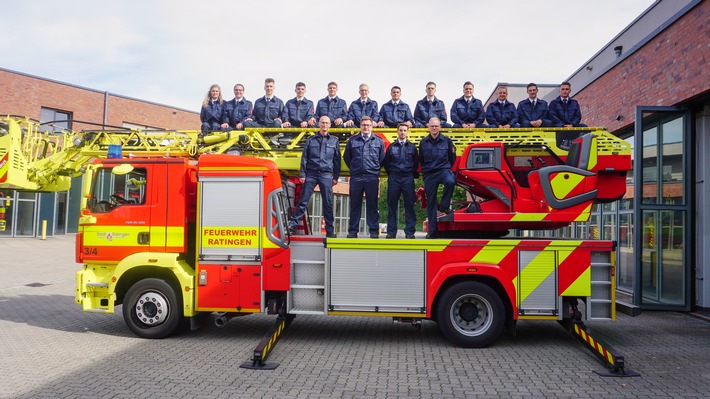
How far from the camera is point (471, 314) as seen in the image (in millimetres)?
7410

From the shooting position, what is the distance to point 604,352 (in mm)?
6422

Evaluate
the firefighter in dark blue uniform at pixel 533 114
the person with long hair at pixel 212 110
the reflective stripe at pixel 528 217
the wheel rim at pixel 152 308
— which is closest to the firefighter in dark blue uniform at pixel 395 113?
the firefighter in dark blue uniform at pixel 533 114

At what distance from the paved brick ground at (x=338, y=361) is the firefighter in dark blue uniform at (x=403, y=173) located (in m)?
1.83

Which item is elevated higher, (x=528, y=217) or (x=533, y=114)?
(x=533, y=114)

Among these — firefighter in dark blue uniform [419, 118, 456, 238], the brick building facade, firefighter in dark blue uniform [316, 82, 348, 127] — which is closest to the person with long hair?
firefighter in dark blue uniform [316, 82, 348, 127]

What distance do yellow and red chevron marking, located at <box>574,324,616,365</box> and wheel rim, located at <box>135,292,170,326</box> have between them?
19.0 ft

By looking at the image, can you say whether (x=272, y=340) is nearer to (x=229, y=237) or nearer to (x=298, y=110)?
(x=229, y=237)

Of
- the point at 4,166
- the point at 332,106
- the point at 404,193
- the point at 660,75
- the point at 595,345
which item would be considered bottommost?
the point at 595,345

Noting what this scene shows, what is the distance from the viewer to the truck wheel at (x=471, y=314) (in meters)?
7.27

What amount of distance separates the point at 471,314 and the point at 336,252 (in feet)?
6.83

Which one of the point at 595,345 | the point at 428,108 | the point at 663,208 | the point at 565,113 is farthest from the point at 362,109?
the point at 663,208

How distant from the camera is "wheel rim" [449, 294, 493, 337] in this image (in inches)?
290

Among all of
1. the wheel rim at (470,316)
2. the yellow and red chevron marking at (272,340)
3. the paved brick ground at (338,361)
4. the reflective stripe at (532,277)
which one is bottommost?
the paved brick ground at (338,361)

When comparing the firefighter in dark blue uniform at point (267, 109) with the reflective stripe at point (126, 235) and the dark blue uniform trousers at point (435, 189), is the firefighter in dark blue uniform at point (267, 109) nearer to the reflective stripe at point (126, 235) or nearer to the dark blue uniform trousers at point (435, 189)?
the reflective stripe at point (126, 235)
